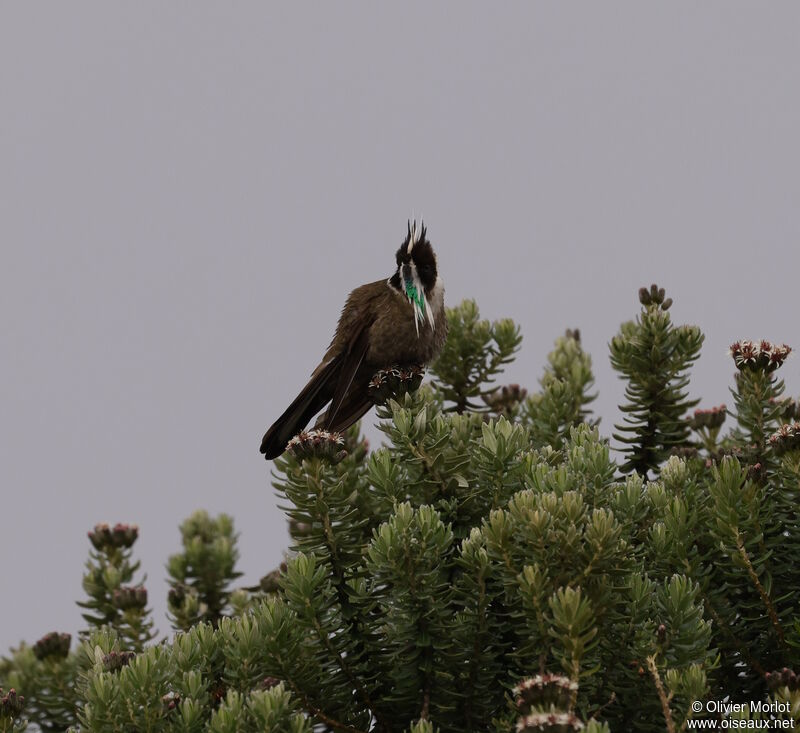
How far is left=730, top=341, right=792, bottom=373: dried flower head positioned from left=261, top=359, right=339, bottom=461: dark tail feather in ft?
10.2

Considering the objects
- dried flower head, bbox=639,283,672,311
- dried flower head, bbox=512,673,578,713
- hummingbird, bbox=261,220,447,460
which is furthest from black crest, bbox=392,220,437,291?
dried flower head, bbox=512,673,578,713

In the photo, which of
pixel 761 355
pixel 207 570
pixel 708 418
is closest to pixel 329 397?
pixel 207 570

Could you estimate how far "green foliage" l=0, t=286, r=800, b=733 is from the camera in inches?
150

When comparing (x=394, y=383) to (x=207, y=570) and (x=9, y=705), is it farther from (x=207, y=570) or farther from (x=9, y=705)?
(x=207, y=570)

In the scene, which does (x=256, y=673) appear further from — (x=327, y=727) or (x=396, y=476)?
(x=396, y=476)

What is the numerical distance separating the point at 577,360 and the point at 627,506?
2689 mm

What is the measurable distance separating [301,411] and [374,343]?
0.70m

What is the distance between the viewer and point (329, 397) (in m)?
7.59

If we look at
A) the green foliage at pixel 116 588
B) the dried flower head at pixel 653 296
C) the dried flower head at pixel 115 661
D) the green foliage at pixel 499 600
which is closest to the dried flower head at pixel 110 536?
the green foliage at pixel 116 588

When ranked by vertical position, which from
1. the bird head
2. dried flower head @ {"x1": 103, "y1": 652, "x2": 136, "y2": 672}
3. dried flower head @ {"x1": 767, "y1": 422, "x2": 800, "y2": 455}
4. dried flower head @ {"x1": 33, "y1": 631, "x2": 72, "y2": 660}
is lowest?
dried flower head @ {"x1": 103, "y1": 652, "x2": 136, "y2": 672}

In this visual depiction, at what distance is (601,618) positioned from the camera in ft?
12.7

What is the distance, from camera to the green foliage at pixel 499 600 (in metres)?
3.82

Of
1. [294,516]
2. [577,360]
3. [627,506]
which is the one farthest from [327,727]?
[577,360]
